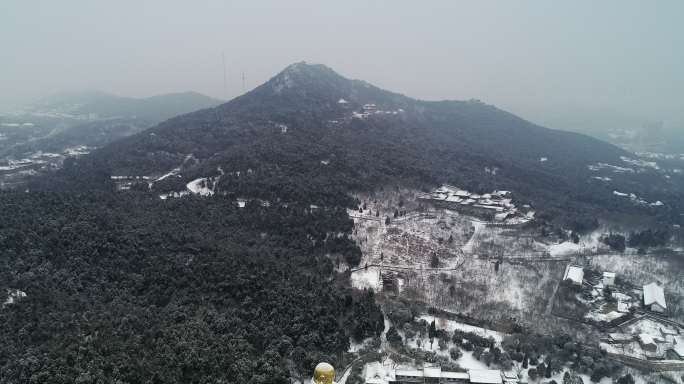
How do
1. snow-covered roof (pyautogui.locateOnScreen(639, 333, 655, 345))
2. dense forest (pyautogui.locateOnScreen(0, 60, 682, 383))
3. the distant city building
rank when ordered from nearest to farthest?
1. dense forest (pyautogui.locateOnScreen(0, 60, 682, 383))
2. snow-covered roof (pyautogui.locateOnScreen(639, 333, 655, 345))
3. the distant city building

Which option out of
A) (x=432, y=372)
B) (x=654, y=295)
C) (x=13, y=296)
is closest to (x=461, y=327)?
(x=432, y=372)

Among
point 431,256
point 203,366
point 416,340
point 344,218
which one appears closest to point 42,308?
point 203,366

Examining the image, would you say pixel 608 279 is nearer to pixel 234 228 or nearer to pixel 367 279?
pixel 367 279

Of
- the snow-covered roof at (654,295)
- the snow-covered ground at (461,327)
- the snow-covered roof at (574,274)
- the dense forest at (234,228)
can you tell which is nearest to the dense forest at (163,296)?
the dense forest at (234,228)

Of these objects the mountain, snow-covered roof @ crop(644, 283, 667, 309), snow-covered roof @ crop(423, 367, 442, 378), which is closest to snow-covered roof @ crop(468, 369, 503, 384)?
snow-covered roof @ crop(423, 367, 442, 378)

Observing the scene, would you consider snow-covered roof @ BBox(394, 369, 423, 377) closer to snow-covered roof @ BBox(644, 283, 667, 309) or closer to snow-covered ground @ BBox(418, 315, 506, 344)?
snow-covered ground @ BBox(418, 315, 506, 344)

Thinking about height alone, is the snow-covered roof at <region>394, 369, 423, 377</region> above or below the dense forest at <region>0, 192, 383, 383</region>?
below

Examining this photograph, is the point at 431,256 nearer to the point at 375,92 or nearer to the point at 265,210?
the point at 265,210
